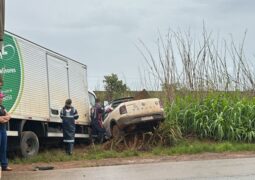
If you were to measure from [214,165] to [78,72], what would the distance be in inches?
311

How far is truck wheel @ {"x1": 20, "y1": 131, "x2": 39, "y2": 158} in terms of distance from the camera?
12859 millimetres

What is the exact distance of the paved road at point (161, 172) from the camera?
28.6ft

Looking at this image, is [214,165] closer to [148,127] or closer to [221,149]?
[221,149]

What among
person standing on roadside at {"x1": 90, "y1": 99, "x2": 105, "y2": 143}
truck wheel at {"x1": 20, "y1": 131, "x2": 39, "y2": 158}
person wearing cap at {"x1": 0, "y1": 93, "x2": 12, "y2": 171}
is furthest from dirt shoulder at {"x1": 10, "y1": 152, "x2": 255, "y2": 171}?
person standing on roadside at {"x1": 90, "y1": 99, "x2": 105, "y2": 143}

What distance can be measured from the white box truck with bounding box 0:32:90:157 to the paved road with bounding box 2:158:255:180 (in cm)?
260

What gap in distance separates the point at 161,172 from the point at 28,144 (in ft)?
16.0

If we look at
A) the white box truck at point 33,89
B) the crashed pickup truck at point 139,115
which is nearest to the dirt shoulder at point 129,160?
the white box truck at point 33,89

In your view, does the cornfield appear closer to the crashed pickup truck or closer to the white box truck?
the crashed pickup truck

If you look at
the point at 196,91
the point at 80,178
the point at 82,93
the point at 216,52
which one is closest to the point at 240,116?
the point at 196,91

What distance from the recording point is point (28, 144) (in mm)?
13266

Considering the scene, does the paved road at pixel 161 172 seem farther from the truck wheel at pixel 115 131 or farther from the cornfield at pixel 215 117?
the cornfield at pixel 215 117

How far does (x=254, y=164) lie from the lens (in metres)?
10.1

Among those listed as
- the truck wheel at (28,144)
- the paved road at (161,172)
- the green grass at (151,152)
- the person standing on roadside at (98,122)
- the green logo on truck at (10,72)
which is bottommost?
the paved road at (161,172)

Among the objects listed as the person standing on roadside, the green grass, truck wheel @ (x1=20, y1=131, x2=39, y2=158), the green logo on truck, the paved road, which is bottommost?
the paved road
